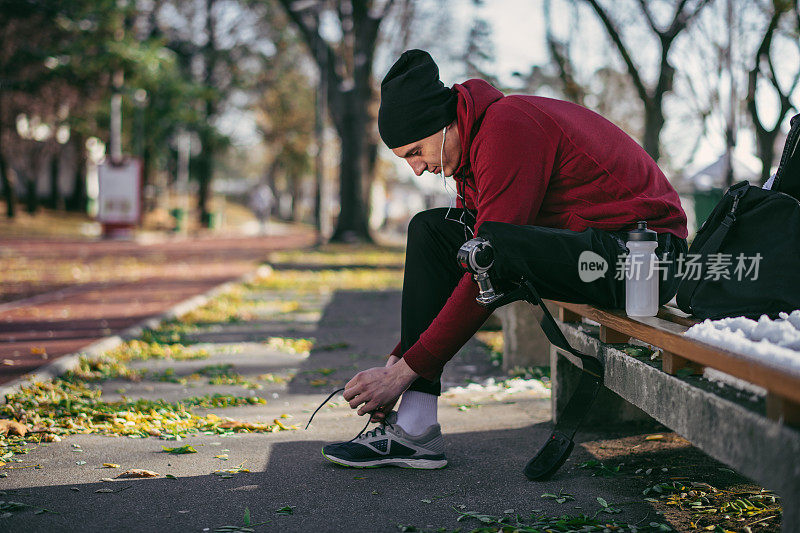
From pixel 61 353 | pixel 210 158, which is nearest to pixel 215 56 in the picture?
pixel 210 158

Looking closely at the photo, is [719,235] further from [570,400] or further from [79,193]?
[79,193]

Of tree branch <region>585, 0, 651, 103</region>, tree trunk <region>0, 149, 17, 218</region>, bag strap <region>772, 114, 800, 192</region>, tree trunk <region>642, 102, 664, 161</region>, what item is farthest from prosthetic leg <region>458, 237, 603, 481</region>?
tree trunk <region>0, 149, 17, 218</region>

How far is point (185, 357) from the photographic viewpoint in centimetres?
659

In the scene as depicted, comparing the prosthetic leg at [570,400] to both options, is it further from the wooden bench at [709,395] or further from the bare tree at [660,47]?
the bare tree at [660,47]

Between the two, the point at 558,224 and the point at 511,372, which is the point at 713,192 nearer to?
the point at 511,372

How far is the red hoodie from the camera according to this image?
9.81 ft

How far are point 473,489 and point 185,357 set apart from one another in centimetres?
400

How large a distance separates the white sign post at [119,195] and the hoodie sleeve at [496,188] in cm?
2310

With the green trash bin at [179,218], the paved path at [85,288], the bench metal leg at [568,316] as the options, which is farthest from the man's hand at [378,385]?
the green trash bin at [179,218]

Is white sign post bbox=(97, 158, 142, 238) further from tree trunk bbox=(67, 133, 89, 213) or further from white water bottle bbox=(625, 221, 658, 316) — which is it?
white water bottle bbox=(625, 221, 658, 316)

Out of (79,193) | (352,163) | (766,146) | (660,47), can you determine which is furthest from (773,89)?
(79,193)

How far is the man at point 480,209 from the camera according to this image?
2988 mm

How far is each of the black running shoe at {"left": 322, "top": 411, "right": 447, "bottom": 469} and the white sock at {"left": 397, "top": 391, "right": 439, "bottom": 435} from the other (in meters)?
0.02

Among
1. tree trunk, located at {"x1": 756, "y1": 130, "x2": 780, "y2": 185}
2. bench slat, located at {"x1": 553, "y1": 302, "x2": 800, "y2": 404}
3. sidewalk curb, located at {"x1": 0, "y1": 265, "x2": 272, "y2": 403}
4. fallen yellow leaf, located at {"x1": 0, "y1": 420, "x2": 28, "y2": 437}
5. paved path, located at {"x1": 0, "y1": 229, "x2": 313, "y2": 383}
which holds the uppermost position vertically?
tree trunk, located at {"x1": 756, "y1": 130, "x2": 780, "y2": 185}
